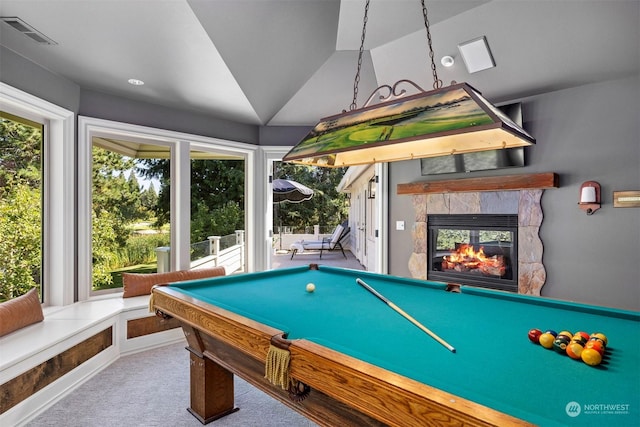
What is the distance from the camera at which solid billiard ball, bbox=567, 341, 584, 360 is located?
1.20m

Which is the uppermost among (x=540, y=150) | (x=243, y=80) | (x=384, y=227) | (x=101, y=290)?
(x=243, y=80)

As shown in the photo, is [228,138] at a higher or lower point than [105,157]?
higher

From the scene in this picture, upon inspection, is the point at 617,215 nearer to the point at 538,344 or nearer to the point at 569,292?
the point at 569,292

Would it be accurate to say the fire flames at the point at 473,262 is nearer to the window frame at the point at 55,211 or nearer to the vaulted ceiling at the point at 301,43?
the vaulted ceiling at the point at 301,43

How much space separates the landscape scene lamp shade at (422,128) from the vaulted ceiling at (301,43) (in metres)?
1.20

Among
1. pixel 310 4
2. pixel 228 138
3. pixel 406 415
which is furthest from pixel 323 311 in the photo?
pixel 228 138

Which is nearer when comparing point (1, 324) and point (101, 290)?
point (1, 324)

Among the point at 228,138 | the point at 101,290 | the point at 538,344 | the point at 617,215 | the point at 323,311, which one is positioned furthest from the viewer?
the point at 228,138

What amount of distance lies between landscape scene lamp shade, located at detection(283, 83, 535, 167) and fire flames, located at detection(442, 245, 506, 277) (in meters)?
2.10

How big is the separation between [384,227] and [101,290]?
318cm

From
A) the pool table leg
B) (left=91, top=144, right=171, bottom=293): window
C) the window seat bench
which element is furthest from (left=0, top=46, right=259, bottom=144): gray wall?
the pool table leg

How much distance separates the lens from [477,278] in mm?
3887

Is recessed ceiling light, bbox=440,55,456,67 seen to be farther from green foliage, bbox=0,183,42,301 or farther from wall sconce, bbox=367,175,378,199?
wall sconce, bbox=367,175,378,199

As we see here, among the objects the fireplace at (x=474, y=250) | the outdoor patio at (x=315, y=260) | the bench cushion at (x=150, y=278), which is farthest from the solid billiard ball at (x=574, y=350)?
the outdoor patio at (x=315, y=260)
